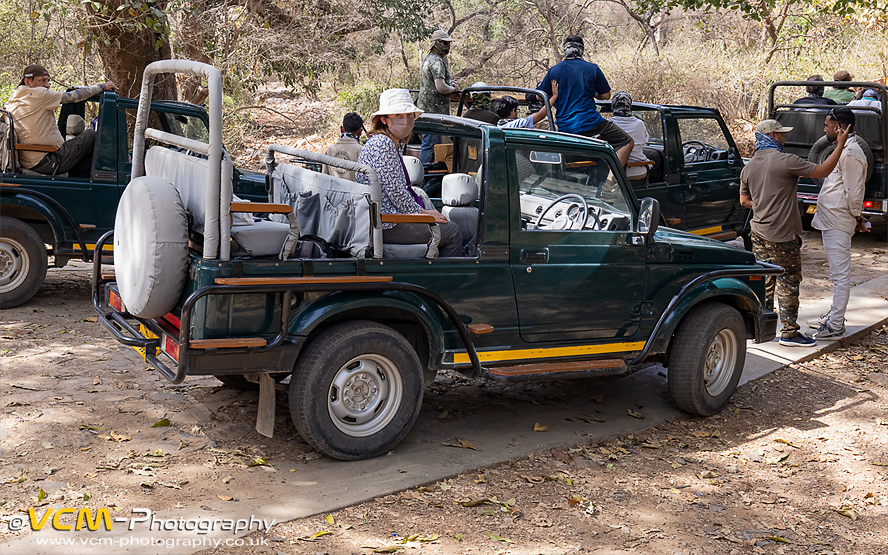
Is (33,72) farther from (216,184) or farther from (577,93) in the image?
(577,93)

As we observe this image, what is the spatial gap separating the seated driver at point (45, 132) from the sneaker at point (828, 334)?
7077 millimetres

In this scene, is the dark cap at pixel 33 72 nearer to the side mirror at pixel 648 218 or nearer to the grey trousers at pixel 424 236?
the grey trousers at pixel 424 236

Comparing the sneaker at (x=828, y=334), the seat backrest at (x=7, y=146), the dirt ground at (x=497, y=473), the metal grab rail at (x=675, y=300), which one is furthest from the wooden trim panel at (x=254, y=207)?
the sneaker at (x=828, y=334)

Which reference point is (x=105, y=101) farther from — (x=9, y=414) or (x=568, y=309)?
(x=568, y=309)

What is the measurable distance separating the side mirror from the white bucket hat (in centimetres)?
159

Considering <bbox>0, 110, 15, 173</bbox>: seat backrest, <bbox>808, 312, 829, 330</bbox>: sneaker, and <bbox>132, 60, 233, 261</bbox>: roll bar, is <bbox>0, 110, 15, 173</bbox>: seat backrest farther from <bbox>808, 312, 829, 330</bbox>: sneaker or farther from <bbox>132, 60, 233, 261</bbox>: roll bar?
<bbox>808, 312, 829, 330</bbox>: sneaker

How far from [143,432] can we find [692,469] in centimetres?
336

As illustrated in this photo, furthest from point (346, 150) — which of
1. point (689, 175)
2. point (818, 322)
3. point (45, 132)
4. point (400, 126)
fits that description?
point (818, 322)

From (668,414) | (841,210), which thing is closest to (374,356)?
(668,414)

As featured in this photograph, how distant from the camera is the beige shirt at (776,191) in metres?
7.32

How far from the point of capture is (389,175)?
504 cm

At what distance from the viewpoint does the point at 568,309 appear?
5363 mm

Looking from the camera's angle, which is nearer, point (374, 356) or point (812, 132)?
point (374, 356)

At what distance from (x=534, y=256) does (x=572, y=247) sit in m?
0.29
